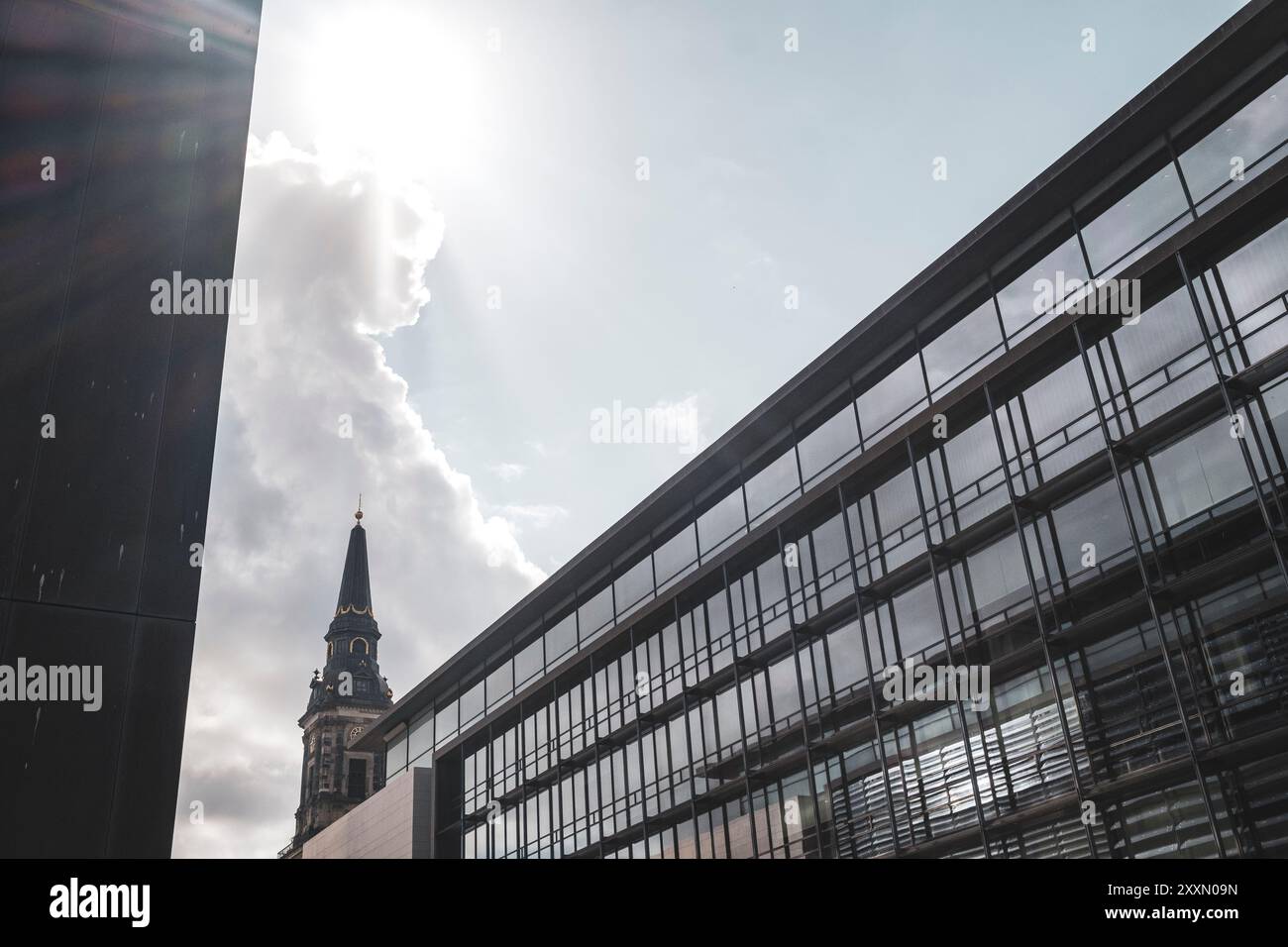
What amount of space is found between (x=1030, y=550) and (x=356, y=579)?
99120mm

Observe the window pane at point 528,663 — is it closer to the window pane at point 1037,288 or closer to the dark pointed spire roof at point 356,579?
the window pane at point 1037,288

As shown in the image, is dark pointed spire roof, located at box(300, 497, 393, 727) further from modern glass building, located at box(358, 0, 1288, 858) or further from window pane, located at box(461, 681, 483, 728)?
Answer: modern glass building, located at box(358, 0, 1288, 858)

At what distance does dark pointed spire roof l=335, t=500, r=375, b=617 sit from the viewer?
4493 inches

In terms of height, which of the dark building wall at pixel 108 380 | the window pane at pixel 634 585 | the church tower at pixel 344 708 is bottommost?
the dark building wall at pixel 108 380

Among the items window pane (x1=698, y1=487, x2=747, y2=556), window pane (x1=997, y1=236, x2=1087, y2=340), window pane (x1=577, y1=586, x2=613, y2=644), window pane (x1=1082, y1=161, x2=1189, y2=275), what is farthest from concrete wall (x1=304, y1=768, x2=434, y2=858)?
window pane (x1=1082, y1=161, x2=1189, y2=275)

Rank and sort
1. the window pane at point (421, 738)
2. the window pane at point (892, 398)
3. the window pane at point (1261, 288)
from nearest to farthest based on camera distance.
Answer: the window pane at point (1261, 288) → the window pane at point (892, 398) → the window pane at point (421, 738)

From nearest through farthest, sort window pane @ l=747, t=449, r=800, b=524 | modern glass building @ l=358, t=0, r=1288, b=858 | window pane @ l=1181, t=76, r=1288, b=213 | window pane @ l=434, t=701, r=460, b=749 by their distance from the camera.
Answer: modern glass building @ l=358, t=0, r=1288, b=858 → window pane @ l=1181, t=76, r=1288, b=213 → window pane @ l=747, t=449, r=800, b=524 → window pane @ l=434, t=701, r=460, b=749

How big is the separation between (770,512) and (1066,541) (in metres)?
10.7

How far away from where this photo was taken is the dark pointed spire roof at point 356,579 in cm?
11412

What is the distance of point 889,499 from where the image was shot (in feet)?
94.9

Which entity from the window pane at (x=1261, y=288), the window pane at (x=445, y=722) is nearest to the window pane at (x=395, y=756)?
the window pane at (x=445, y=722)

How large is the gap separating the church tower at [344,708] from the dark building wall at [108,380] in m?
98.3
